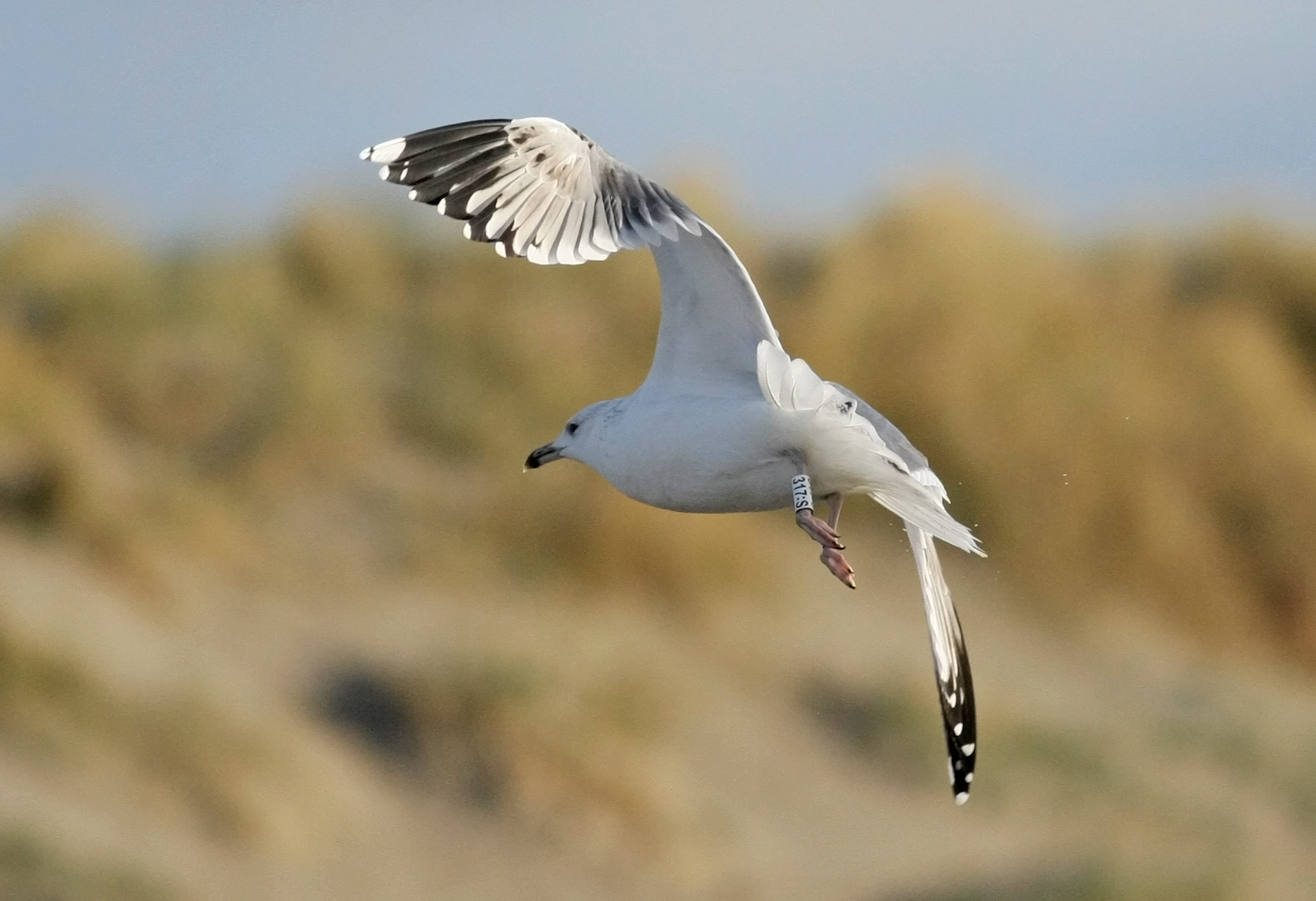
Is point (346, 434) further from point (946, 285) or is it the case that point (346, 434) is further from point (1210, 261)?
point (1210, 261)

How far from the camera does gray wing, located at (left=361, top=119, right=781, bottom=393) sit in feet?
7.85

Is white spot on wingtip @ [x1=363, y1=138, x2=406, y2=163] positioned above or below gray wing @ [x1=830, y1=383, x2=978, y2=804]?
above

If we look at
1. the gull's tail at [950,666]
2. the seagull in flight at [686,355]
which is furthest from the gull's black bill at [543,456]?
the gull's tail at [950,666]

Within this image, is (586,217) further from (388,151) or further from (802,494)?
(802,494)

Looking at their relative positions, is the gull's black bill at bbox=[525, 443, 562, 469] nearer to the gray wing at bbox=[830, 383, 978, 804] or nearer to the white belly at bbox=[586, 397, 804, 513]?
the white belly at bbox=[586, 397, 804, 513]

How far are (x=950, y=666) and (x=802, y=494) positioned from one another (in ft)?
2.81

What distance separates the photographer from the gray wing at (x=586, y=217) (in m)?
2.39

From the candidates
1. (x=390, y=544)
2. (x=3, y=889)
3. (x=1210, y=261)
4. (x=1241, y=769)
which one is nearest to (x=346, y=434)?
(x=390, y=544)

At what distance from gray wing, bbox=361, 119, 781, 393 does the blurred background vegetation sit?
453cm

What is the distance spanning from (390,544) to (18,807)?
2.08m

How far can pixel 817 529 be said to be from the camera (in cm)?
236

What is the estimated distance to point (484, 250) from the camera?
932 cm

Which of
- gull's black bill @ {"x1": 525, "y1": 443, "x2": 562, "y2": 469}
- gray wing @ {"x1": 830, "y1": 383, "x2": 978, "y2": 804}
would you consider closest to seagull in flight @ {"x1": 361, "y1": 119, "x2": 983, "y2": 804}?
gull's black bill @ {"x1": 525, "y1": 443, "x2": 562, "y2": 469}

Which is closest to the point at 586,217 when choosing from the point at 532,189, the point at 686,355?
the point at 532,189
